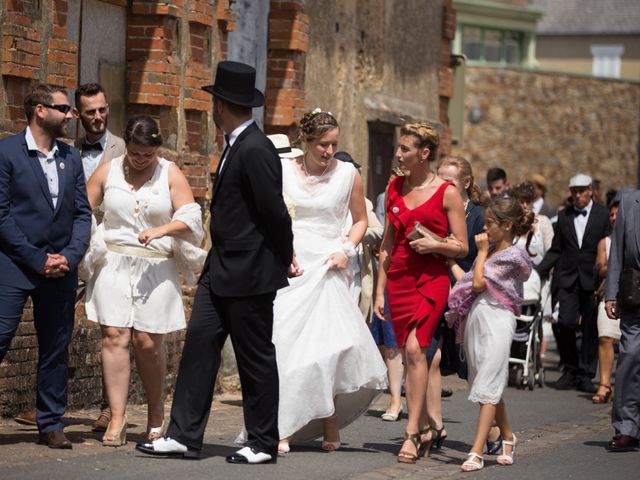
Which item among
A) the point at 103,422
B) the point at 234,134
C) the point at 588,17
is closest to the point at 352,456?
the point at 103,422

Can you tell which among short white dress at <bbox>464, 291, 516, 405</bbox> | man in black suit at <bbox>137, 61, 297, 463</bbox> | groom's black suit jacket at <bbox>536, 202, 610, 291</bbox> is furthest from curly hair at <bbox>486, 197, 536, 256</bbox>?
groom's black suit jacket at <bbox>536, 202, 610, 291</bbox>

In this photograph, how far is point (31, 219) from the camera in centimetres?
877

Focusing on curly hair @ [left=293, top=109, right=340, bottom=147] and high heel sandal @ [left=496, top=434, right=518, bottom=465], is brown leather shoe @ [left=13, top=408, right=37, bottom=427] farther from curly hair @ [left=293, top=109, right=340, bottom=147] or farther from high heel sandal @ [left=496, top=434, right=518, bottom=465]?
high heel sandal @ [left=496, top=434, right=518, bottom=465]

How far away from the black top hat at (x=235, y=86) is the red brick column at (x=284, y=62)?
5842mm

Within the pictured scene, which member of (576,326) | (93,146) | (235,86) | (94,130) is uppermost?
(235,86)

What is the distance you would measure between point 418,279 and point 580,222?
6.21 m

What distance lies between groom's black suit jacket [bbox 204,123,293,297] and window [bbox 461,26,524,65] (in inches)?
1774

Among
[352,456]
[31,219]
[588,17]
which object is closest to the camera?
[31,219]

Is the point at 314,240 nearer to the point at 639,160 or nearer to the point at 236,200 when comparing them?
the point at 236,200

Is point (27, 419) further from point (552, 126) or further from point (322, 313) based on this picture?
point (552, 126)

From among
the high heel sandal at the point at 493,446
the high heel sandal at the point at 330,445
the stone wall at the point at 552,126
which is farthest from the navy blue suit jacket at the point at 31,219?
the stone wall at the point at 552,126

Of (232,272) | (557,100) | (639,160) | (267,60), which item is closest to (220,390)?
(267,60)

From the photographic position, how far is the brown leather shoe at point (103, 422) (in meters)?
9.85

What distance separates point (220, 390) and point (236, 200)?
4.72 meters
